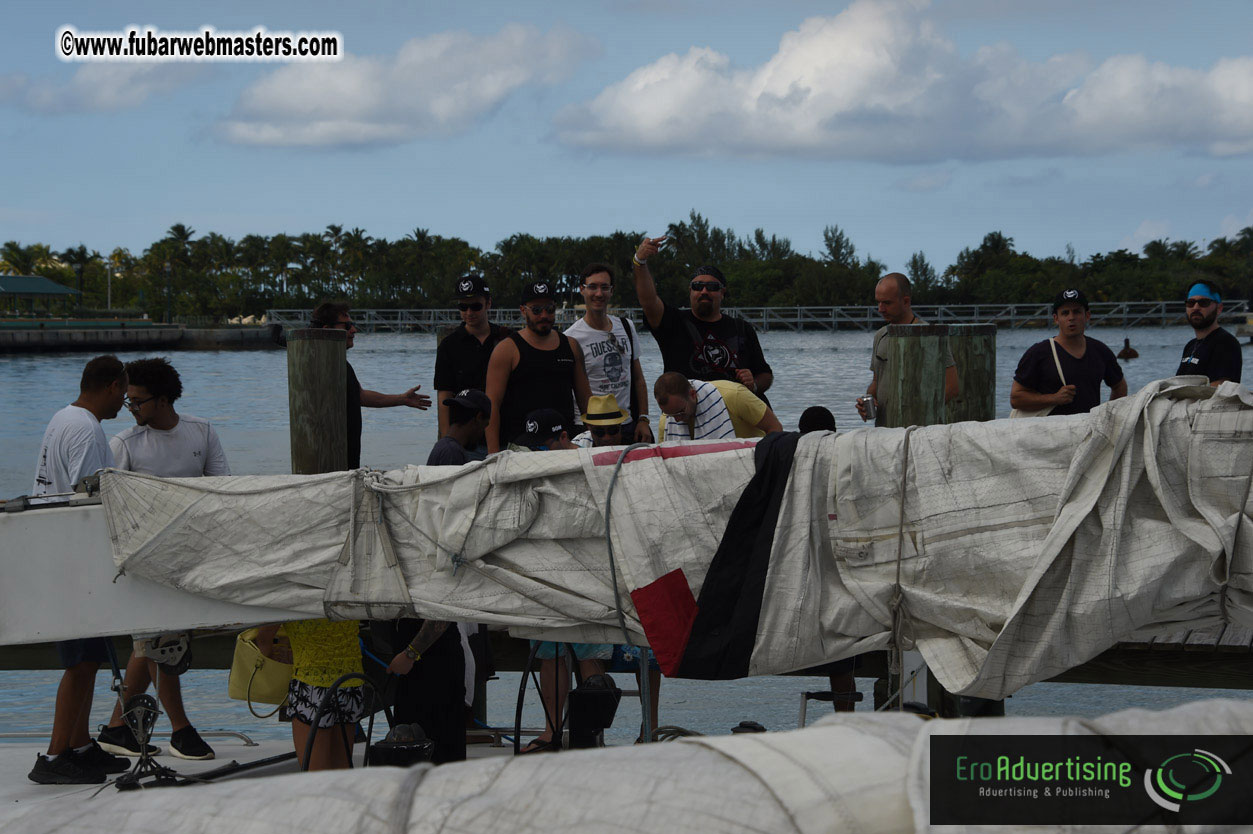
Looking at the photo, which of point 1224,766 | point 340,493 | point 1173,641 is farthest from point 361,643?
point 1224,766

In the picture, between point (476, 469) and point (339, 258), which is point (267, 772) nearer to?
point (476, 469)

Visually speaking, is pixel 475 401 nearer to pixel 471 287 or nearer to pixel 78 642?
pixel 471 287

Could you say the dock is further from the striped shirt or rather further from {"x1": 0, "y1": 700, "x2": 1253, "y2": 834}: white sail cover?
{"x1": 0, "y1": 700, "x2": 1253, "y2": 834}: white sail cover

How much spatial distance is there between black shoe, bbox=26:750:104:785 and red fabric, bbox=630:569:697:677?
94.1 inches

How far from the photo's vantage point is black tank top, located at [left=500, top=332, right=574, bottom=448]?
547 centimetres

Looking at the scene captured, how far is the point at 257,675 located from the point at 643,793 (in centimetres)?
327

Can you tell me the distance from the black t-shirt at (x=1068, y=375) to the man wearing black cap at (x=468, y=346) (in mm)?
2630

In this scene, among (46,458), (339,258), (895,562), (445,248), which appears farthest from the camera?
(339,258)

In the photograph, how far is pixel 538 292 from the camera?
5.66m

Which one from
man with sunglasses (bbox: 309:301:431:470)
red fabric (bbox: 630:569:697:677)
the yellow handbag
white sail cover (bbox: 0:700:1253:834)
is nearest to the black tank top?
man with sunglasses (bbox: 309:301:431:470)

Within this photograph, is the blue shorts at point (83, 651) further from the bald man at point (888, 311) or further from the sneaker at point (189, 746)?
the bald man at point (888, 311)

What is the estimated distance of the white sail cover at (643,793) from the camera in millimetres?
1653

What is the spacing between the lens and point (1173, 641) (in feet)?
16.1

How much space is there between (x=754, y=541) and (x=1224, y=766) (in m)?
2.13
